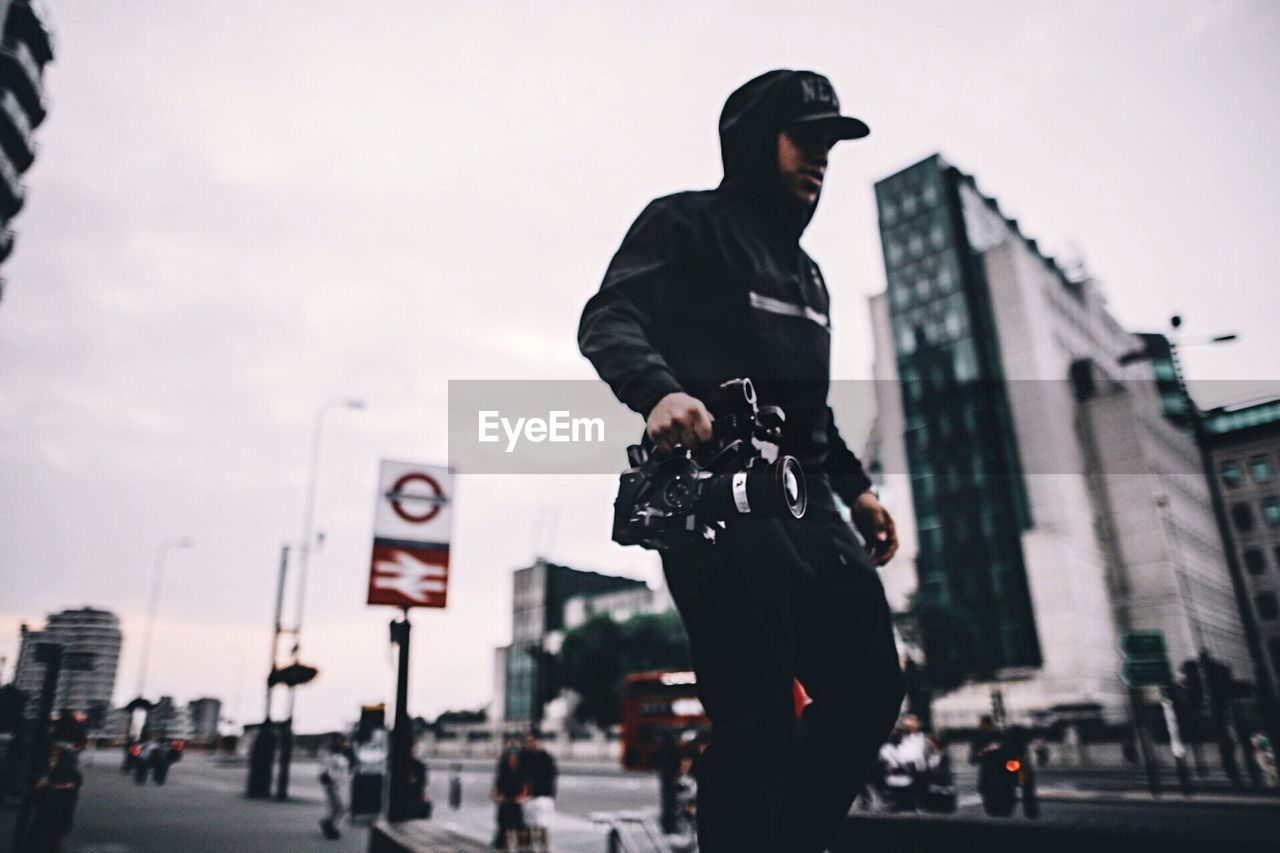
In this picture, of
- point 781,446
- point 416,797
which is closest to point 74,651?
point 416,797

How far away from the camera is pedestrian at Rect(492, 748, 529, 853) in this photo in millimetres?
11977

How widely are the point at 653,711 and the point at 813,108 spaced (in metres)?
33.1

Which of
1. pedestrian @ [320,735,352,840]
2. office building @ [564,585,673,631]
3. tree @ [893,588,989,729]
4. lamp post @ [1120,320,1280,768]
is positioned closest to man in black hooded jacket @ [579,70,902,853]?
pedestrian @ [320,735,352,840]

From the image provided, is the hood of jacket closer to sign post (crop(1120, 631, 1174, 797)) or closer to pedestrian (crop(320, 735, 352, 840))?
pedestrian (crop(320, 735, 352, 840))

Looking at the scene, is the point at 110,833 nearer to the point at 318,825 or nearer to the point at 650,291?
the point at 318,825

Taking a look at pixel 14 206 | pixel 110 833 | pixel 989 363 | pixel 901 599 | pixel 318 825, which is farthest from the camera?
pixel 989 363

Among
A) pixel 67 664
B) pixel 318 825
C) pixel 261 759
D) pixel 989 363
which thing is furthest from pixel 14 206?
pixel 989 363

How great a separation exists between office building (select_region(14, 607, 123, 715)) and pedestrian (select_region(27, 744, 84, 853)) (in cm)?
45

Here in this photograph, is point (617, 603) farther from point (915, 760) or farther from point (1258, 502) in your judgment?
point (915, 760)

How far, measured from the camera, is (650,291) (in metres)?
2.39

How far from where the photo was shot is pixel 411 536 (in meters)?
6.34

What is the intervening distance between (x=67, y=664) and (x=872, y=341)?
68265mm

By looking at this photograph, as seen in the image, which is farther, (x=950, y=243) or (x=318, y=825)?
(x=950, y=243)

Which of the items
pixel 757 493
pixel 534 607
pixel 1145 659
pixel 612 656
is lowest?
pixel 757 493
